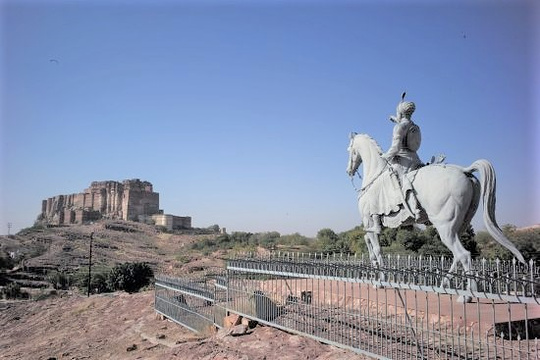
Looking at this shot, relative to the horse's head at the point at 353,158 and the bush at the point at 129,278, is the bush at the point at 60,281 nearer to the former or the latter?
the bush at the point at 129,278

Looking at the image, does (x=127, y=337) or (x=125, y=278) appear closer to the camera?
(x=127, y=337)

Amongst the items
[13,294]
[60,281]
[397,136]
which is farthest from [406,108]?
[60,281]

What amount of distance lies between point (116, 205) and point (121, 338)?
391 ft

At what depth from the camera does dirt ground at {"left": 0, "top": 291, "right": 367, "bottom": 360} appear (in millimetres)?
8547

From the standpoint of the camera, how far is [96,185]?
134750mm

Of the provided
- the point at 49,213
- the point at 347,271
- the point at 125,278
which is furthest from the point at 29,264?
the point at 49,213

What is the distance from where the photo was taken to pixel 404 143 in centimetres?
911

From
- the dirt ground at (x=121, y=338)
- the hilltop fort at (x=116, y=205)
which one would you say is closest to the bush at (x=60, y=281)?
the dirt ground at (x=121, y=338)

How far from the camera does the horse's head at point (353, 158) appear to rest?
36.0 feet

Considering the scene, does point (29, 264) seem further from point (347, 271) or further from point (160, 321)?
point (347, 271)

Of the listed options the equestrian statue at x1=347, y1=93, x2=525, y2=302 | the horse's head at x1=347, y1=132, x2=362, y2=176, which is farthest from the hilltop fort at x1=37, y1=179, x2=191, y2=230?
the equestrian statue at x1=347, y1=93, x2=525, y2=302

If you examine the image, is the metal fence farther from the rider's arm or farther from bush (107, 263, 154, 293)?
bush (107, 263, 154, 293)

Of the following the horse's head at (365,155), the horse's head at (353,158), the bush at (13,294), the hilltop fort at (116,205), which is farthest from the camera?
the hilltop fort at (116,205)

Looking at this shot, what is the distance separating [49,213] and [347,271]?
15039 cm
